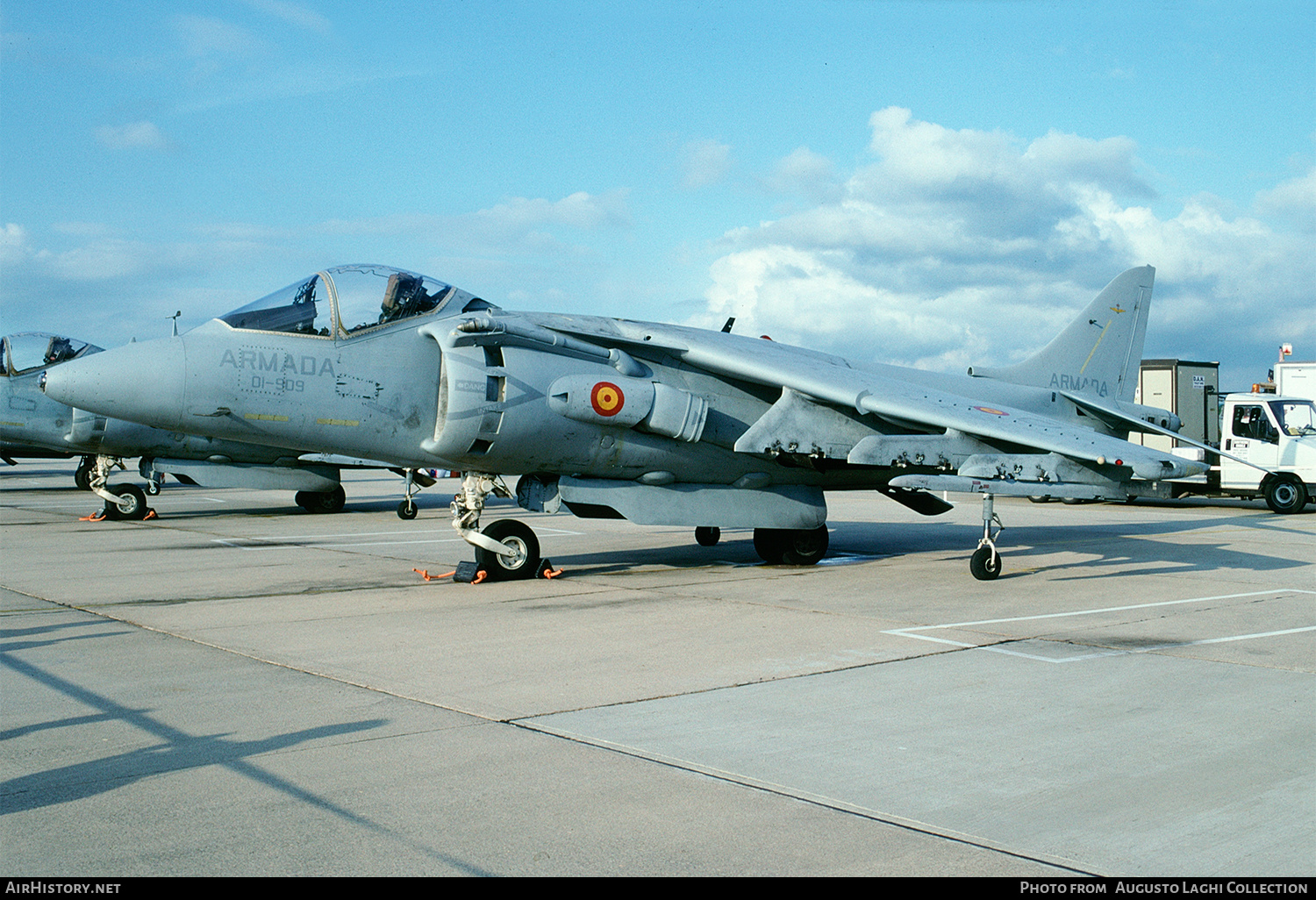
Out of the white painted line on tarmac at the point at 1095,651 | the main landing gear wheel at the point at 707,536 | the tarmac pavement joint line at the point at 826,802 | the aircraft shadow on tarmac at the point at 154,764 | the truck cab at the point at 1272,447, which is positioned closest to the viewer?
the tarmac pavement joint line at the point at 826,802

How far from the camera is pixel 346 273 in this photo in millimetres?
10164

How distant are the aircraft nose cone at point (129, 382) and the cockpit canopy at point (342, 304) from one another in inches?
27.9

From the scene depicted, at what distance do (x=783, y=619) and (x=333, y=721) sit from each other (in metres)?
4.20

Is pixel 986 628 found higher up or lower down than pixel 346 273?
lower down

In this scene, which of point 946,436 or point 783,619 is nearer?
point 783,619

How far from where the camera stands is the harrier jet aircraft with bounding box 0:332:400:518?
18.6m

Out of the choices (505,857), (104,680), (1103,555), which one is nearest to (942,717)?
(505,857)

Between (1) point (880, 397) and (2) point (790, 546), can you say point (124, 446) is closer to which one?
(2) point (790, 546)

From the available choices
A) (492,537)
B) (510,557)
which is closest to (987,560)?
Result: (510,557)

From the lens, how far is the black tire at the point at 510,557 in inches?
426

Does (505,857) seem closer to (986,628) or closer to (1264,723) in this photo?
(1264,723)

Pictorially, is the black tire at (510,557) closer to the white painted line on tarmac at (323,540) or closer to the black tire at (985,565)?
the white painted line on tarmac at (323,540)

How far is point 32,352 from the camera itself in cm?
2062

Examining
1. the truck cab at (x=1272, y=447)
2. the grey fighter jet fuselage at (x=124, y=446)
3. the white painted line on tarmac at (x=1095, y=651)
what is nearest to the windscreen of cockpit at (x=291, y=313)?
the white painted line on tarmac at (x=1095, y=651)
